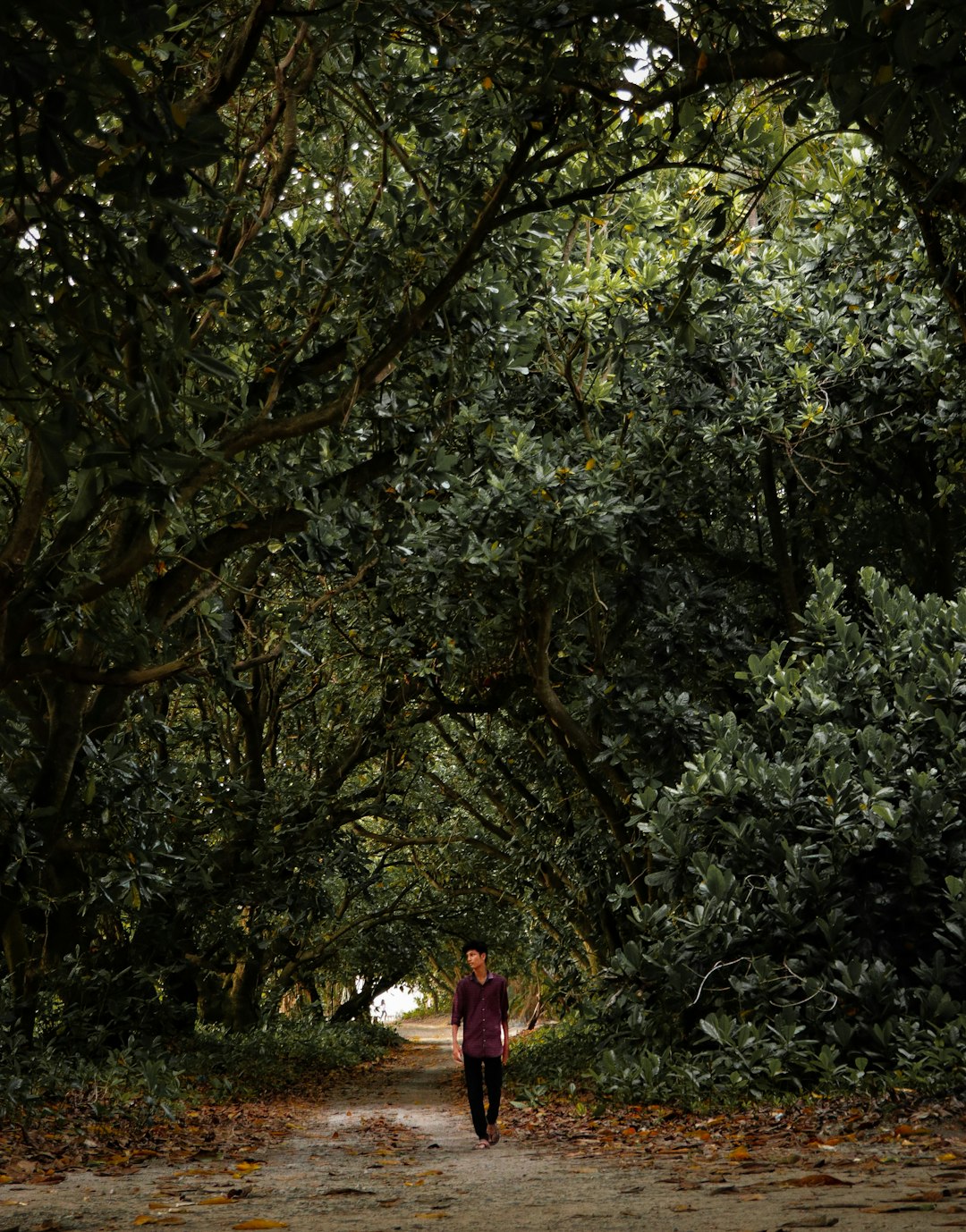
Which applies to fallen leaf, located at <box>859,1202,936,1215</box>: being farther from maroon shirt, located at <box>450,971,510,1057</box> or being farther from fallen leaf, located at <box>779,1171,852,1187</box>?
maroon shirt, located at <box>450,971,510,1057</box>

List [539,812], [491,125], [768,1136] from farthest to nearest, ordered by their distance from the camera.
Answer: [539,812] → [768,1136] → [491,125]

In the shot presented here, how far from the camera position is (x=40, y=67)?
Result: 3160mm

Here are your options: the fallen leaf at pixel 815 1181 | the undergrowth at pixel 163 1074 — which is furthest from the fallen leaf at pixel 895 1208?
the undergrowth at pixel 163 1074

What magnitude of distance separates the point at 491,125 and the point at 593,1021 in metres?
8.63

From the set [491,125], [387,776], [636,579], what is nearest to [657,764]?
[636,579]

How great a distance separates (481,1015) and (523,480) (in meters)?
4.55

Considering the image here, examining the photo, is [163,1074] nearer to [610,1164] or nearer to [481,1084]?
[481,1084]

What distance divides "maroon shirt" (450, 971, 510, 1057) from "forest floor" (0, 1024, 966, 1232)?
2.44 feet

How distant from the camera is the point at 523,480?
35.1 feet

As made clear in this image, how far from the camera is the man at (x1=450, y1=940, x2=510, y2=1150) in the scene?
9.36 meters

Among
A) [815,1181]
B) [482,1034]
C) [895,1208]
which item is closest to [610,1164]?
[815,1181]

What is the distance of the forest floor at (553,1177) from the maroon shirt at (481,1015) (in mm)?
743

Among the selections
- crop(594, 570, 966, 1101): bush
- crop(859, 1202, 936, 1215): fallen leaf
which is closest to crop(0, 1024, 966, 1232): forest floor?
crop(859, 1202, 936, 1215): fallen leaf

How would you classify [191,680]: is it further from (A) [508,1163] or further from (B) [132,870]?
(A) [508,1163]
